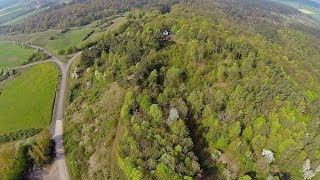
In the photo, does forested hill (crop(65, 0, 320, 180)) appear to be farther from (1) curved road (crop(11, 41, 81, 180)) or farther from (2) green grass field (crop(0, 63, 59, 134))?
(2) green grass field (crop(0, 63, 59, 134))

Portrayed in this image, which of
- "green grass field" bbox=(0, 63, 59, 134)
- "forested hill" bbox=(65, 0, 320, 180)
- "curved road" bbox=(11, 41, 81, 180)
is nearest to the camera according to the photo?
"forested hill" bbox=(65, 0, 320, 180)

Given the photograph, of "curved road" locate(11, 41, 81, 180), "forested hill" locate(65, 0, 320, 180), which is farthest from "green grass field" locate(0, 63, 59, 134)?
"forested hill" locate(65, 0, 320, 180)

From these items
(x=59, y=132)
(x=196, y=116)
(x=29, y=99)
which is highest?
(x=196, y=116)

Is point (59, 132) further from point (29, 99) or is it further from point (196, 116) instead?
point (196, 116)

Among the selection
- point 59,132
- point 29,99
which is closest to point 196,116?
point 59,132

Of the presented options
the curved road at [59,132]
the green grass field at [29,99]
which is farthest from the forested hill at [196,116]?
the green grass field at [29,99]

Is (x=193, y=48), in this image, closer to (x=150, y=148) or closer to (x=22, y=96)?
(x=150, y=148)
